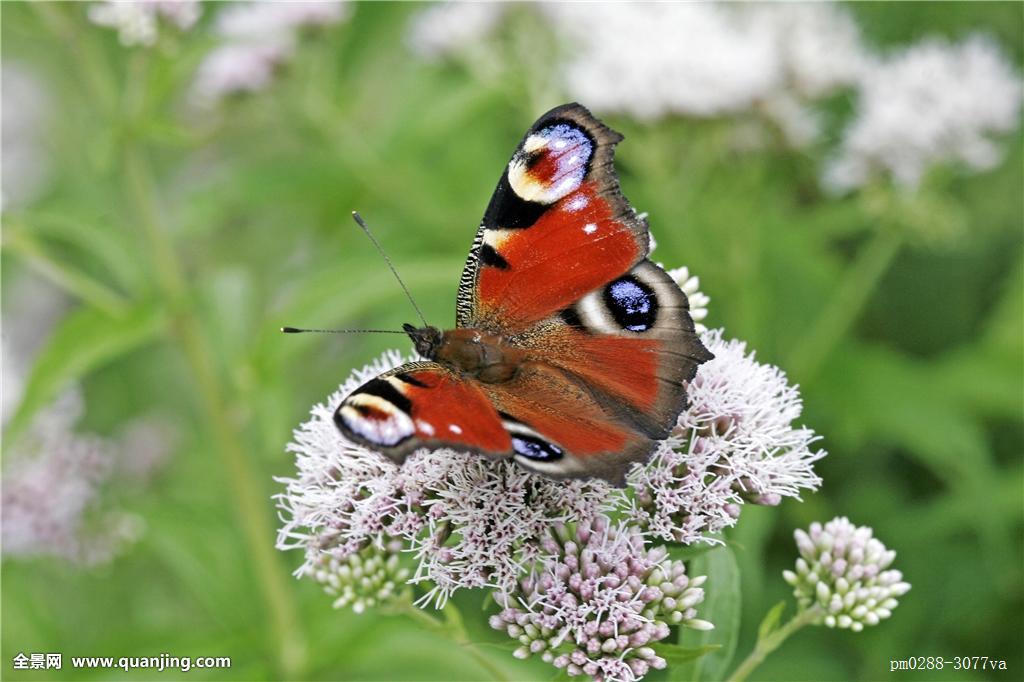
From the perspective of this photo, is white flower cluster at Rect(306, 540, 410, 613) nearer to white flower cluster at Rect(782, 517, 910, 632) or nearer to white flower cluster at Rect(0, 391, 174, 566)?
white flower cluster at Rect(782, 517, 910, 632)

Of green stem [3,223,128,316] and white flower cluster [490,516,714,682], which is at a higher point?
green stem [3,223,128,316]

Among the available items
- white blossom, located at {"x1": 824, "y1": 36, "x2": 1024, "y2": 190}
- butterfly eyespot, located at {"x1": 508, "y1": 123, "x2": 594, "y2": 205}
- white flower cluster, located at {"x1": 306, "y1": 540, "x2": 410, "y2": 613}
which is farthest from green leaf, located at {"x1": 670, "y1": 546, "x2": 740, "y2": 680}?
white blossom, located at {"x1": 824, "y1": 36, "x2": 1024, "y2": 190}

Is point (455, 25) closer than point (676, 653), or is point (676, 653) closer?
point (676, 653)

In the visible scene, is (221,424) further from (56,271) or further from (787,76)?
(787,76)

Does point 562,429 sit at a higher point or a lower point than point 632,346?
lower

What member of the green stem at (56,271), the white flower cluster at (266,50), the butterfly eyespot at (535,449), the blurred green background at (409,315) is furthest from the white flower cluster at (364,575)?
the white flower cluster at (266,50)

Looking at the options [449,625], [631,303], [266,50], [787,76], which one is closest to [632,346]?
[631,303]

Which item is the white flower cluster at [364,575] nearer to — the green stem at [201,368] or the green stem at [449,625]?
the green stem at [449,625]

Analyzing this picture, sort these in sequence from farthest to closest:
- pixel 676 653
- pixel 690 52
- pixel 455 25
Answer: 1. pixel 455 25
2. pixel 690 52
3. pixel 676 653

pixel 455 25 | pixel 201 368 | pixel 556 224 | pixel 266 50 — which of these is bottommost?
pixel 556 224
